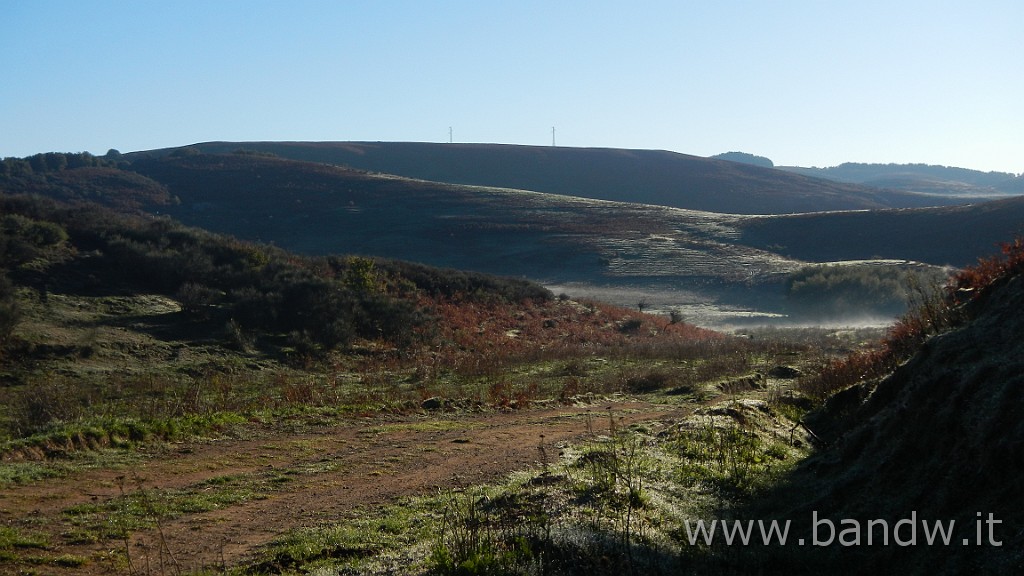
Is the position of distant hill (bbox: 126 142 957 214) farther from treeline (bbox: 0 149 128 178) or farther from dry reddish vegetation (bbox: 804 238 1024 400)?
dry reddish vegetation (bbox: 804 238 1024 400)

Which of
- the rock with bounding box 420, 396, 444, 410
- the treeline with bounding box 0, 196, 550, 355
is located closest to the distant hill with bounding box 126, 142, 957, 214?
the treeline with bounding box 0, 196, 550, 355

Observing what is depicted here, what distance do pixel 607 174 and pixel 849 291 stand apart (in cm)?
7355

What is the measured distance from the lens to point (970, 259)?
54.3 metres

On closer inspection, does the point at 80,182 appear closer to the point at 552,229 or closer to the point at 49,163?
the point at 49,163

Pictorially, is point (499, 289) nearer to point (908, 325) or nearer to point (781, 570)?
point (908, 325)

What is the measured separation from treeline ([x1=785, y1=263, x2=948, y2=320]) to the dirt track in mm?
35230

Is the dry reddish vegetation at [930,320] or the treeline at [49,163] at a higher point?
the treeline at [49,163]

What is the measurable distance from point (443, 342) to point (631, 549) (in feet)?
73.6

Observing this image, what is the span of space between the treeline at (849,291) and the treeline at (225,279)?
2462cm

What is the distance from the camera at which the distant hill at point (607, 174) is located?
358ft

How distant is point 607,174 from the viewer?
118625 mm

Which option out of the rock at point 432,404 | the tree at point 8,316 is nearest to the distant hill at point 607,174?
the tree at point 8,316

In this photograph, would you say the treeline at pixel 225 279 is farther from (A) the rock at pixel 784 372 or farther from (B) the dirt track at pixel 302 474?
(B) the dirt track at pixel 302 474

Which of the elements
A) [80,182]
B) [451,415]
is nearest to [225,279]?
[451,415]
